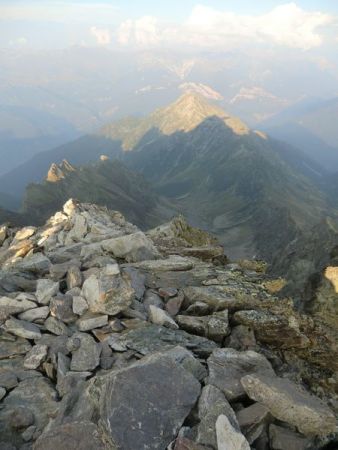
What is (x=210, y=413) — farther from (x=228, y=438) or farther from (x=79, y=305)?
(x=79, y=305)

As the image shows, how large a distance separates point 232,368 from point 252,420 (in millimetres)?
2332

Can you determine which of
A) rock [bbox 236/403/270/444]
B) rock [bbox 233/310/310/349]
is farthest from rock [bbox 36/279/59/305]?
rock [bbox 236/403/270/444]

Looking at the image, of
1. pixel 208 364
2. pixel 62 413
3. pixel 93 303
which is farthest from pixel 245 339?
pixel 62 413

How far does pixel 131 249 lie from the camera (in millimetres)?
25125

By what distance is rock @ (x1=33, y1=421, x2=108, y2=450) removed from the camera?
10.6m

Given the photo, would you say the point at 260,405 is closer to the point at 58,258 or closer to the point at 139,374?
the point at 139,374

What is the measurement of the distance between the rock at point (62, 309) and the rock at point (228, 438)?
8.04m

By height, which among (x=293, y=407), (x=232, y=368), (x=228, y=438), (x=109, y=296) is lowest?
(x=109, y=296)

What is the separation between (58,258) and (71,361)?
10.4 meters

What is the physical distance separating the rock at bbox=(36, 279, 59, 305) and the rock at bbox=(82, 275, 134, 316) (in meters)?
1.65

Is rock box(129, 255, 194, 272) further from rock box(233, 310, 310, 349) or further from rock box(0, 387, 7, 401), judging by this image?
rock box(0, 387, 7, 401)

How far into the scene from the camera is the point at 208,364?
13.4 metres

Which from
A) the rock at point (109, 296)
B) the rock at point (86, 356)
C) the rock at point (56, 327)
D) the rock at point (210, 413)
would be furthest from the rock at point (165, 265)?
the rock at point (210, 413)

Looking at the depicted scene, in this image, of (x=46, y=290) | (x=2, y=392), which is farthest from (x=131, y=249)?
(x=2, y=392)
